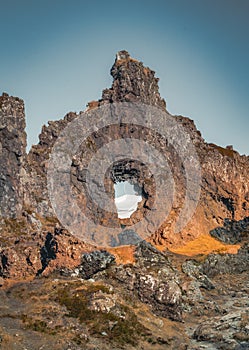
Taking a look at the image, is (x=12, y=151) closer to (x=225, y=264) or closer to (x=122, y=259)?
(x=122, y=259)

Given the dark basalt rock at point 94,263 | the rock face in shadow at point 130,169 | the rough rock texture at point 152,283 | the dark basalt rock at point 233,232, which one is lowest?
the rough rock texture at point 152,283

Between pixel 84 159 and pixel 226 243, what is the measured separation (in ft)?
150

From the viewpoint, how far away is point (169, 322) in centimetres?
4247

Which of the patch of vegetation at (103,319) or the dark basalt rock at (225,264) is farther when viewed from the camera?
the dark basalt rock at (225,264)

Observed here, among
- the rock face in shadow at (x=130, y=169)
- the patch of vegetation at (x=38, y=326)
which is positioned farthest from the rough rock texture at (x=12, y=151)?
the patch of vegetation at (x=38, y=326)

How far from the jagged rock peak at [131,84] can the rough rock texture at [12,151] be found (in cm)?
2947

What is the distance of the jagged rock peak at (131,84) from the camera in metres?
112

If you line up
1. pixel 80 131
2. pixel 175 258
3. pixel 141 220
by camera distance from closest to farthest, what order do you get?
pixel 175 258, pixel 141 220, pixel 80 131

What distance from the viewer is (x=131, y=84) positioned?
372 feet

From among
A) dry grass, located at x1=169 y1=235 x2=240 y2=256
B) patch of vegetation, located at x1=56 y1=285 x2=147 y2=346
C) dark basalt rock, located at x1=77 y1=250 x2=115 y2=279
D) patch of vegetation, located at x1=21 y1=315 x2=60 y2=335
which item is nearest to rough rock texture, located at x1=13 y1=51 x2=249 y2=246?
dry grass, located at x1=169 y1=235 x2=240 y2=256

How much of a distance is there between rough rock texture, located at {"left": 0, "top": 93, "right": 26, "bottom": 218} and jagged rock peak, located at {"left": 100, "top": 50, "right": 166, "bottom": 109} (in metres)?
29.5

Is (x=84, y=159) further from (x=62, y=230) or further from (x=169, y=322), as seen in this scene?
(x=169, y=322)

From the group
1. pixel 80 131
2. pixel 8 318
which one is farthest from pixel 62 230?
pixel 80 131

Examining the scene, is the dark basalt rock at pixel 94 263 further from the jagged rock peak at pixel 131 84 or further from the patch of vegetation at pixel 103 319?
the jagged rock peak at pixel 131 84
